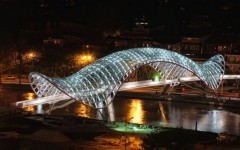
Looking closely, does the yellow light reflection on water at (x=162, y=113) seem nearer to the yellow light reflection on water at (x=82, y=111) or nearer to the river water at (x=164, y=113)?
the river water at (x=164, y=113)

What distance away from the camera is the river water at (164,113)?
98.9ft

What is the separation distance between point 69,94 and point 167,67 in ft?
46.9

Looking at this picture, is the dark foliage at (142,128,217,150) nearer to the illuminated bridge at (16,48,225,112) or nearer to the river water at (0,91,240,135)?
the river water at (0,91,240,135)

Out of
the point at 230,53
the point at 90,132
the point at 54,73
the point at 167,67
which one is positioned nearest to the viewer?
the point at 90,132

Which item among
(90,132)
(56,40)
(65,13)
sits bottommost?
(90,132)

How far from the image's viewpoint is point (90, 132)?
77.0 feet

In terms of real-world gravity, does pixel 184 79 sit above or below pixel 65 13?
below

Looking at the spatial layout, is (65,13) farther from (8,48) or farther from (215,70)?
(215,70)

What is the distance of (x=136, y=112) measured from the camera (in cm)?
3378

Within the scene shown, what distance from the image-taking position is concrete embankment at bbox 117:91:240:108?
38.2 metres

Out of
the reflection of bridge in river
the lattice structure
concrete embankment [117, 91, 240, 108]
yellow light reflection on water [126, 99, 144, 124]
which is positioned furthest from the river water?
the lattice structure

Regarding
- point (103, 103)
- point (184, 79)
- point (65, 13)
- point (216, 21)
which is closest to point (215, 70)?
point (184, 79)

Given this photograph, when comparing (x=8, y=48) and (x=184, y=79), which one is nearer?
(x=184, y=79)

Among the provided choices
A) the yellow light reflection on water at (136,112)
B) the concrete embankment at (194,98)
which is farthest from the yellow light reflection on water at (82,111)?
the concrete embankment at (194,98)
